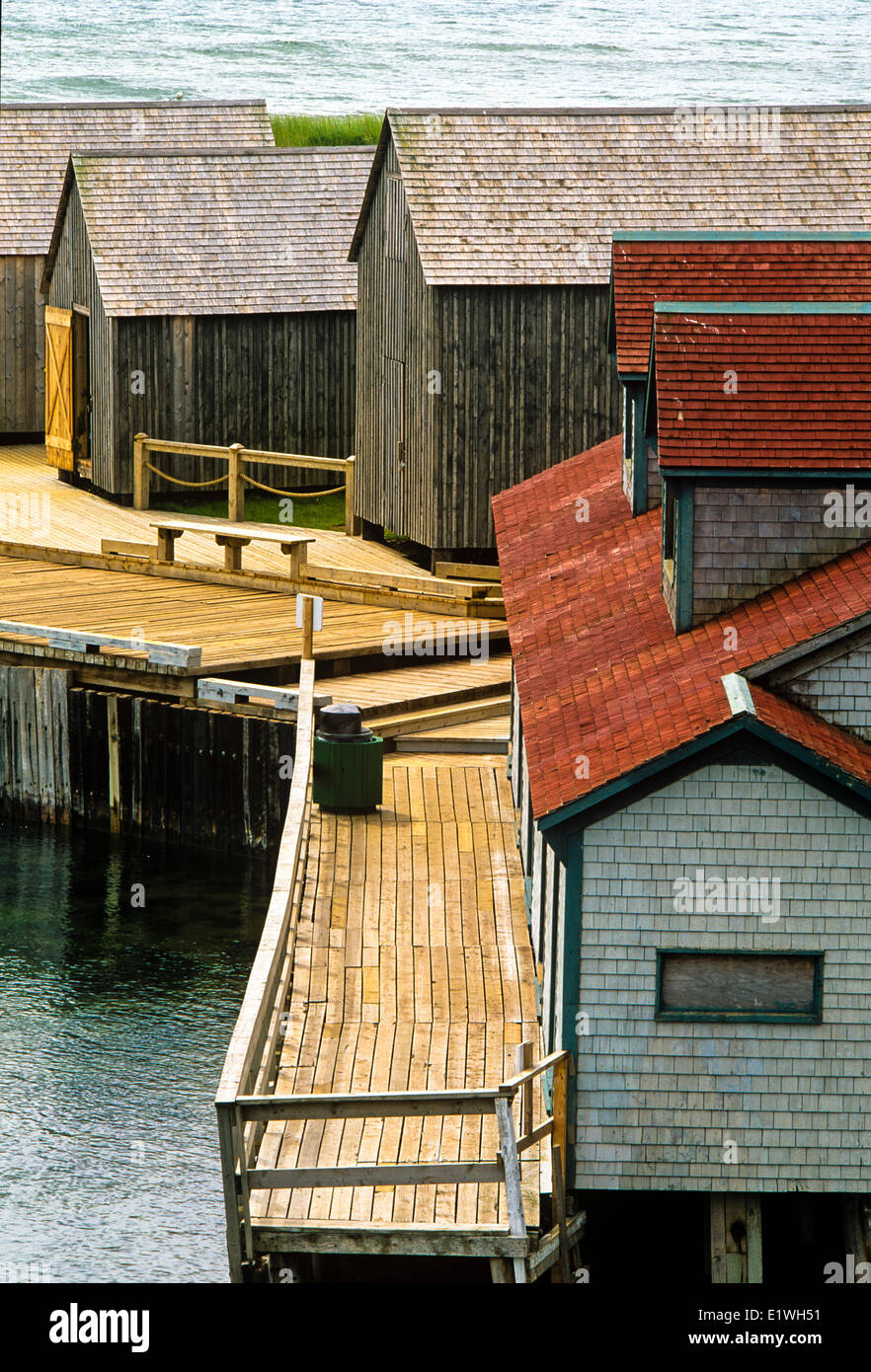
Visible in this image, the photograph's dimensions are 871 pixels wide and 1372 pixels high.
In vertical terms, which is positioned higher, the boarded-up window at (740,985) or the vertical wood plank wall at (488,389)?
the vertical wood plank wall at (488,389)

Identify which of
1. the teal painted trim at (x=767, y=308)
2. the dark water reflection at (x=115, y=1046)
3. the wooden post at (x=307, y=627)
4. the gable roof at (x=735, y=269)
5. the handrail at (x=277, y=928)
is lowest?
the dark water reflection at (x=115, y=1046)

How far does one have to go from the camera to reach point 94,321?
37.0m

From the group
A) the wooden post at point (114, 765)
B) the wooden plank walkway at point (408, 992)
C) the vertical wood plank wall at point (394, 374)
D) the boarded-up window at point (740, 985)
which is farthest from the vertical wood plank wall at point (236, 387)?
the boarded-up window at point (740, 985)

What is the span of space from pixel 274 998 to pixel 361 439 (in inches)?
765

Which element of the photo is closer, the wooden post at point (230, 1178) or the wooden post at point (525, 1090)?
the wooden post at point (230, 1178)

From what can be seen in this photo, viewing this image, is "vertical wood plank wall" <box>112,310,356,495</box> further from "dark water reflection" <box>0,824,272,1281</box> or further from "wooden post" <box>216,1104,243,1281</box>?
"wooden post" <box>216,1104,243,1281</box>

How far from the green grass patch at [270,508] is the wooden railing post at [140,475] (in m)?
0.46

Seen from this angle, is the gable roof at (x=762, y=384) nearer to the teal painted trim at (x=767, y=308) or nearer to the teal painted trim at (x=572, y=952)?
the teal painted trim at (x=767, y=308)

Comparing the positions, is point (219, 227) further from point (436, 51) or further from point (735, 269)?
point (436, 51)

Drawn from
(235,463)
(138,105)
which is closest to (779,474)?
(235,463)

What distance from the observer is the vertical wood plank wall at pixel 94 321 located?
3672 centimetres

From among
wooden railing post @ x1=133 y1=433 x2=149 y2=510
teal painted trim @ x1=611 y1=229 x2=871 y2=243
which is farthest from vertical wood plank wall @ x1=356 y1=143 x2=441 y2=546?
teal painted trim @ x1=611 y1=229 x2=871 y2=243

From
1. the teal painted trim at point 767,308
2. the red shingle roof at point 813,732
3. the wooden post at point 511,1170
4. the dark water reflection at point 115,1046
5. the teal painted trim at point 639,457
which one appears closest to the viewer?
the wooden post at point 511,1170

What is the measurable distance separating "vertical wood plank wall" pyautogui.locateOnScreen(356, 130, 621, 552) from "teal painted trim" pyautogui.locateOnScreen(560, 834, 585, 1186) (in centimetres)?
1804
